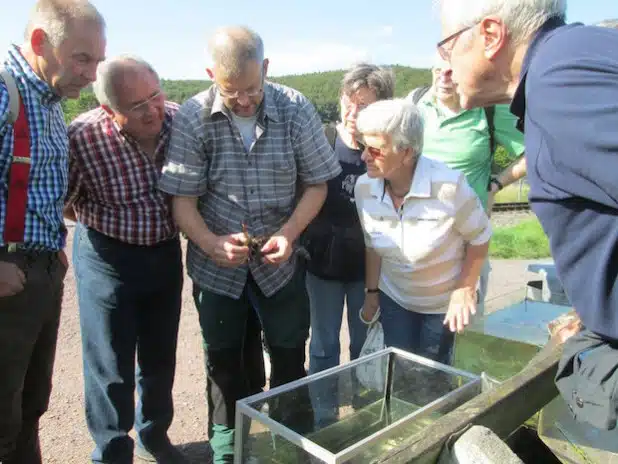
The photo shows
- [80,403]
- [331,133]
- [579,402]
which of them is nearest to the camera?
[579,402]

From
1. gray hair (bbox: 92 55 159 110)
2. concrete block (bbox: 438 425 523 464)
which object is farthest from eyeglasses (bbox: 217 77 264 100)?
concrete block (bbox: 438 425 523 464)

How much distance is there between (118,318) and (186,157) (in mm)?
848

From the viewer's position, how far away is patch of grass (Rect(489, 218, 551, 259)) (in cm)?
923

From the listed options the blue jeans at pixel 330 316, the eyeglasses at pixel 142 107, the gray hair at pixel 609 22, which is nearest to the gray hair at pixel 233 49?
the eyeglasses at pixel 142 107

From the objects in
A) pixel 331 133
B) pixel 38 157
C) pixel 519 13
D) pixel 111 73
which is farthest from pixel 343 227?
pixel 519 13

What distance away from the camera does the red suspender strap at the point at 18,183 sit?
2.21m

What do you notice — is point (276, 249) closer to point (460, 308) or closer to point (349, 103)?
point (460, 308)

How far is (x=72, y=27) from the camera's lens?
2350 mm

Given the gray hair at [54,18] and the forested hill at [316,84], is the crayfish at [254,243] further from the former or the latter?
the forested hill at [316,84]

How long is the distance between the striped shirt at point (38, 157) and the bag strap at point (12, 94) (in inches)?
0.6

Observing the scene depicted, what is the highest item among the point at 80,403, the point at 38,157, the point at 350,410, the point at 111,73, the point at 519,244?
the point at 111,73

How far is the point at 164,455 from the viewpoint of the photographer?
3.16 meters

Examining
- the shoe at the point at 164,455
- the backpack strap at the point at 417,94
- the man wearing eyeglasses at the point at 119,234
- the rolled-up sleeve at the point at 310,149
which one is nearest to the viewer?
the man wearing eyeglasses at the point at 119,234

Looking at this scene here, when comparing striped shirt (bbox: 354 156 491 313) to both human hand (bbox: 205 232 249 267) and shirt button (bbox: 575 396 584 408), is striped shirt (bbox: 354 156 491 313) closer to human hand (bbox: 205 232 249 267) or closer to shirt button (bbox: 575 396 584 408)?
human hand (bbox: 205 232 249 267)
